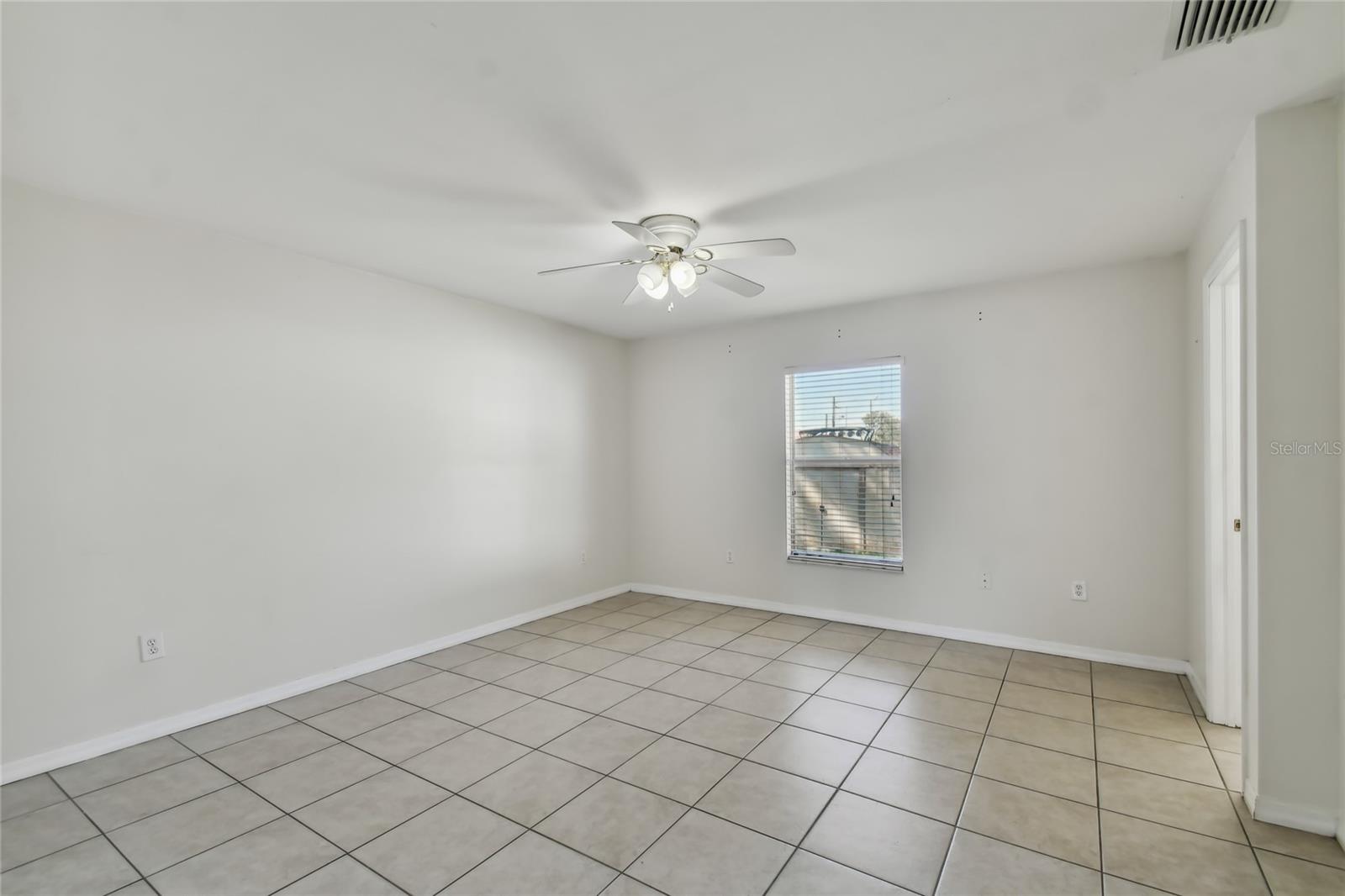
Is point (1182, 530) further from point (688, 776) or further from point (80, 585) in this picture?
point (80, 585)

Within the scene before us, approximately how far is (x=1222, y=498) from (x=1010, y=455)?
124 cm

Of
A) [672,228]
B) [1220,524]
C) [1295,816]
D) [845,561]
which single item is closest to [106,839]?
[672,228]

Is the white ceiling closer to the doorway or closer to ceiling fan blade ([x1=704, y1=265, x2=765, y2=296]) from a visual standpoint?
ceiling fan blade ([x1=704, y1=265, x2=765, y2=296])

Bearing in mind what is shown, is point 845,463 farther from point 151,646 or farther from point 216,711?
point 151,646

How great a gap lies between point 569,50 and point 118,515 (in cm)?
285

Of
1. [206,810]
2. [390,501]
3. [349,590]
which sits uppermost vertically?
[390,501]

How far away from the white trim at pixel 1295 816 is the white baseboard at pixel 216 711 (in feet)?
13.6

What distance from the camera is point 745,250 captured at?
9.02 ft

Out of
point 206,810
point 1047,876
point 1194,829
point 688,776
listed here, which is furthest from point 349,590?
point 1194,829

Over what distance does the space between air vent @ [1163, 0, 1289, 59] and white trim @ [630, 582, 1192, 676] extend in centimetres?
325

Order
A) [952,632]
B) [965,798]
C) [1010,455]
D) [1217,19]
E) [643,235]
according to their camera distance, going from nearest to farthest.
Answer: [1217,19] → [965,798] → [643,235] → [1010,455] → [952,632]

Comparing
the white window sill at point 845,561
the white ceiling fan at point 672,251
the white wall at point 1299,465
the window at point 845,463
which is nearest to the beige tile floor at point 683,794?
the white wall at point 1299,465

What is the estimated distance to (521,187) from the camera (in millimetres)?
2586

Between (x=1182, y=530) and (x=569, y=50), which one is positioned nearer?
(x=569, y=50)
